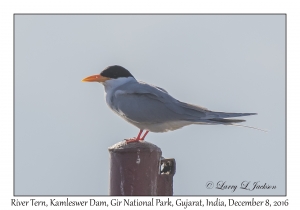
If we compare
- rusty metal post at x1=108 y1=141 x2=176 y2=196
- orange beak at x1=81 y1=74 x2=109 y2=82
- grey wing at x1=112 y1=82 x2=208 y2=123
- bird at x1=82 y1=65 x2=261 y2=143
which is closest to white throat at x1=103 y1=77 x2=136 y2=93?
orange beak at x1=81 y1=74 x2=109 y2=82

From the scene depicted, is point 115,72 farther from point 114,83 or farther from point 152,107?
point 152,107

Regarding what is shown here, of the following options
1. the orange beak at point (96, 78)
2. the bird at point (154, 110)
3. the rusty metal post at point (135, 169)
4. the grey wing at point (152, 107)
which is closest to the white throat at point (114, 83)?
the orange beak at point (96, 78)

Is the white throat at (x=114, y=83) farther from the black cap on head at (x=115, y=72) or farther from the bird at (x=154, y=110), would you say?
the bird at (x=154, y=110)

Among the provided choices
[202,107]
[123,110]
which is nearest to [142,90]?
[123,110]

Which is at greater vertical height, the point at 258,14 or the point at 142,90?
the point at 258,14

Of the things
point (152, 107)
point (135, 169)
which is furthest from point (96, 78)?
point (135, 169)
